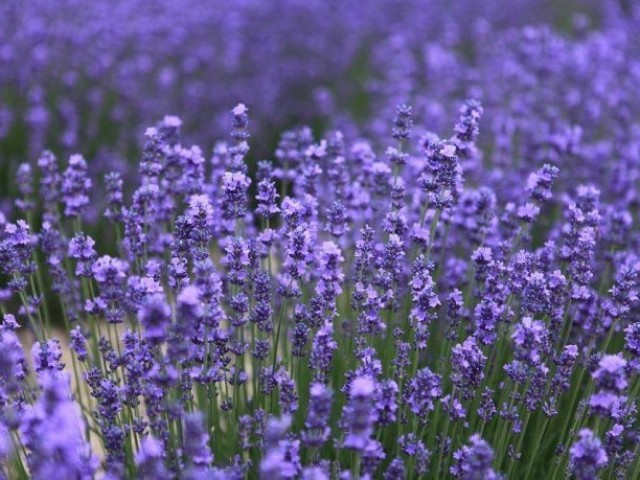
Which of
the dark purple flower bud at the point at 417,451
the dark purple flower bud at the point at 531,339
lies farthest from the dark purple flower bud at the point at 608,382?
the dark purple flower bud at the point at 417,451

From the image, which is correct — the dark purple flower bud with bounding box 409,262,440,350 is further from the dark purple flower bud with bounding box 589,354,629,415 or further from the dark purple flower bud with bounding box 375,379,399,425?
the dark purple flower bud with bounding box 589,354,629,415

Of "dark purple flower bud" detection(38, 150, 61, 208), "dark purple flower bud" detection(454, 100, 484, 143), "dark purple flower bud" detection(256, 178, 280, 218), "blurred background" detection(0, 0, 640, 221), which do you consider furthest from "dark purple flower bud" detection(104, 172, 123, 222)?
"blurred background" detection(0, 0, 640, 221)

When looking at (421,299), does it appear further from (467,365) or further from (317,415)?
(317,415)

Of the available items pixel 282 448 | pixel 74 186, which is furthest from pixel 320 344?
pixel 74 186

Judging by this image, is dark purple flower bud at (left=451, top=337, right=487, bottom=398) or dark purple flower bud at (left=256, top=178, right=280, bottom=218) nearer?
dark purple flower bud at (left=451, top=337, right=487, bottom=398)

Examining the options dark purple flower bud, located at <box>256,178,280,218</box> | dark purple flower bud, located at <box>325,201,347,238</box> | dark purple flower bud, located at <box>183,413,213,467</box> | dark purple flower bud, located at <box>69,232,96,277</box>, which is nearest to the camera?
dark purple flower bud, located at <box>183,413,213,467</box>

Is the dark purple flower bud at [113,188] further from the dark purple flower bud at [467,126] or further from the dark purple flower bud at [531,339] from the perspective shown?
the dark purple flower bud at [531,339]
